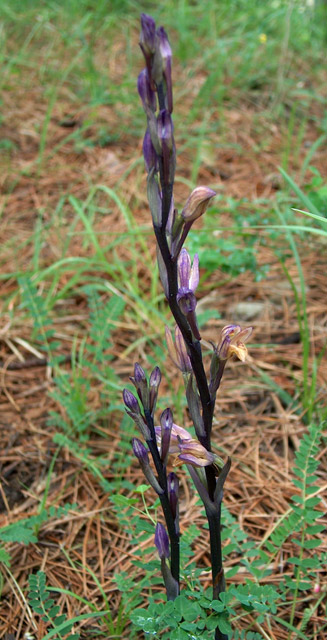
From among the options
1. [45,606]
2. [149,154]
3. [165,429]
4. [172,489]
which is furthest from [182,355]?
[45,606]

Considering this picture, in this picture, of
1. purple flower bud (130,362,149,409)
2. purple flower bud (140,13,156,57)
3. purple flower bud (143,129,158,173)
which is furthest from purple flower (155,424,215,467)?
purple flower bud (140,13,156,57)

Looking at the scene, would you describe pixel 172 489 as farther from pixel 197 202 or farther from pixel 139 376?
pixel 197 202

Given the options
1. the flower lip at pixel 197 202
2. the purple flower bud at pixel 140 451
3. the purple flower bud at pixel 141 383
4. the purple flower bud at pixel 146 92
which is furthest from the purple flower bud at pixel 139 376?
the purple flower bud at pixel 146 92

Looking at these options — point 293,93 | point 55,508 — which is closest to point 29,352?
point 55,508

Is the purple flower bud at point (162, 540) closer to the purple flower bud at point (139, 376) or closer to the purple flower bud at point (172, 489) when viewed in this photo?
the purple flower bud at point (172, 489)

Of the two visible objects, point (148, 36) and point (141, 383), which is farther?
point (141, 383)

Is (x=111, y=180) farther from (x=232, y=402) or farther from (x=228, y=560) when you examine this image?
(x=228, y=560)

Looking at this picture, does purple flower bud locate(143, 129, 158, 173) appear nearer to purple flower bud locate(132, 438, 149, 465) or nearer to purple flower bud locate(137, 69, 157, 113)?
purple flower bud locate(137, 69, 157, 113)
